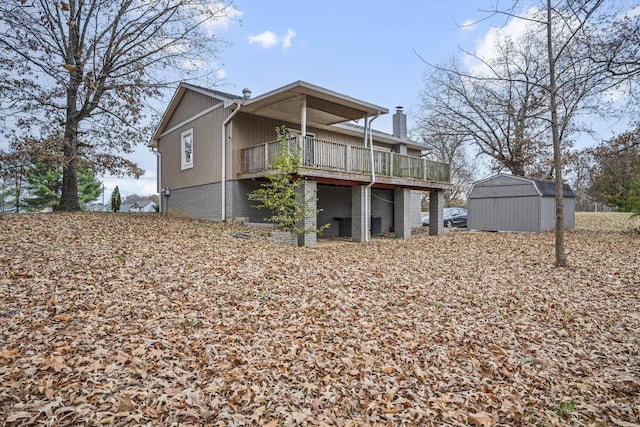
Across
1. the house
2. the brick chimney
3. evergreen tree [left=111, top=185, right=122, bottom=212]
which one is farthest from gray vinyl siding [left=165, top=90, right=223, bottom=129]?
the brick chimney

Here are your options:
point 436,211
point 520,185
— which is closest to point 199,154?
point 436,211

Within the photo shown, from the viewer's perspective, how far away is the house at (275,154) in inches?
444

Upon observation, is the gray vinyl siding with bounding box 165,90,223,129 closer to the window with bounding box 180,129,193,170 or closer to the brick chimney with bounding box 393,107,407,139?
the window with bounding box 180,129,193,170

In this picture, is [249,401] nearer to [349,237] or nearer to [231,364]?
[231,364]

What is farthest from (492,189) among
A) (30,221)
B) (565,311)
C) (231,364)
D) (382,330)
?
(30,221)

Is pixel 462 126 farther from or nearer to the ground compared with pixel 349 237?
farther from the ground

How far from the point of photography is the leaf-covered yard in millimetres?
2867

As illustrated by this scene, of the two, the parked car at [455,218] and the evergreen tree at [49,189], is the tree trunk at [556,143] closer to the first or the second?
the parked car at [455,218]

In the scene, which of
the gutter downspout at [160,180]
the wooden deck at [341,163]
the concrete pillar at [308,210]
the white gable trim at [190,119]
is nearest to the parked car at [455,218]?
the wooden deck at [341,163]

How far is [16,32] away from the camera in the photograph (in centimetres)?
954

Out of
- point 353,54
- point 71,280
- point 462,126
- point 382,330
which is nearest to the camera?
point 382,330

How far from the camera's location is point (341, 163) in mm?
11758

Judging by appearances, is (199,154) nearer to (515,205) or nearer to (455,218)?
(515,205)

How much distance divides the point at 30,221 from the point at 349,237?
10.8 m
